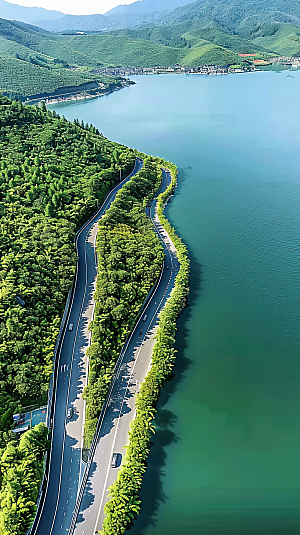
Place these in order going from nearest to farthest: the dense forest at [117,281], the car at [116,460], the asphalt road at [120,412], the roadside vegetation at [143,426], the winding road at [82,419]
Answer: the roadside vegetation at [143,426] < the winding road at [82,419] < the asphalt road at [120,412] < the car at [116,460] < the dense forest at [117,281]

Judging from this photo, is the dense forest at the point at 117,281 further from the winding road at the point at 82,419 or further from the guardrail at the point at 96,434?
the winding road at the point at 82,419

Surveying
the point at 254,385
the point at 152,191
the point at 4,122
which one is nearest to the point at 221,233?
the point at 152,191

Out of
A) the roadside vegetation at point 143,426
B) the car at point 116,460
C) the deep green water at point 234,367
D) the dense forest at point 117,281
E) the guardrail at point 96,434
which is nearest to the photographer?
the roadside vegetation at point 143,426

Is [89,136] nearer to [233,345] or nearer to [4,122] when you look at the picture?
[4,122]

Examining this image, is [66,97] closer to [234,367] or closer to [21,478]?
[234,367]

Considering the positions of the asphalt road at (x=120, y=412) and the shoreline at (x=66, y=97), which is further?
the shoreline at (x=66, y=97)

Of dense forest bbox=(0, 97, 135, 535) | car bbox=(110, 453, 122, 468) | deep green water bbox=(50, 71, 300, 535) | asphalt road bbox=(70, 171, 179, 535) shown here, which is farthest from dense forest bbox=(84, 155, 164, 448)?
deep green water bbox=(50, 71, 300, 535)

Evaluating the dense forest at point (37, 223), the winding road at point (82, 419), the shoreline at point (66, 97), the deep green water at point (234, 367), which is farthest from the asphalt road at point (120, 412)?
the shoreline at point (66, 97)

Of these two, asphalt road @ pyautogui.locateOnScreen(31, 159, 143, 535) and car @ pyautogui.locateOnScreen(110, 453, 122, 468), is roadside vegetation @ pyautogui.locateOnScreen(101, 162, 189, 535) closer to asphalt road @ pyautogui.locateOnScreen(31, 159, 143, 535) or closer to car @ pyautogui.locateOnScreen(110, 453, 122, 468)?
car @ pyautogui.locateOnScreen(110, 453, 122, 468)
